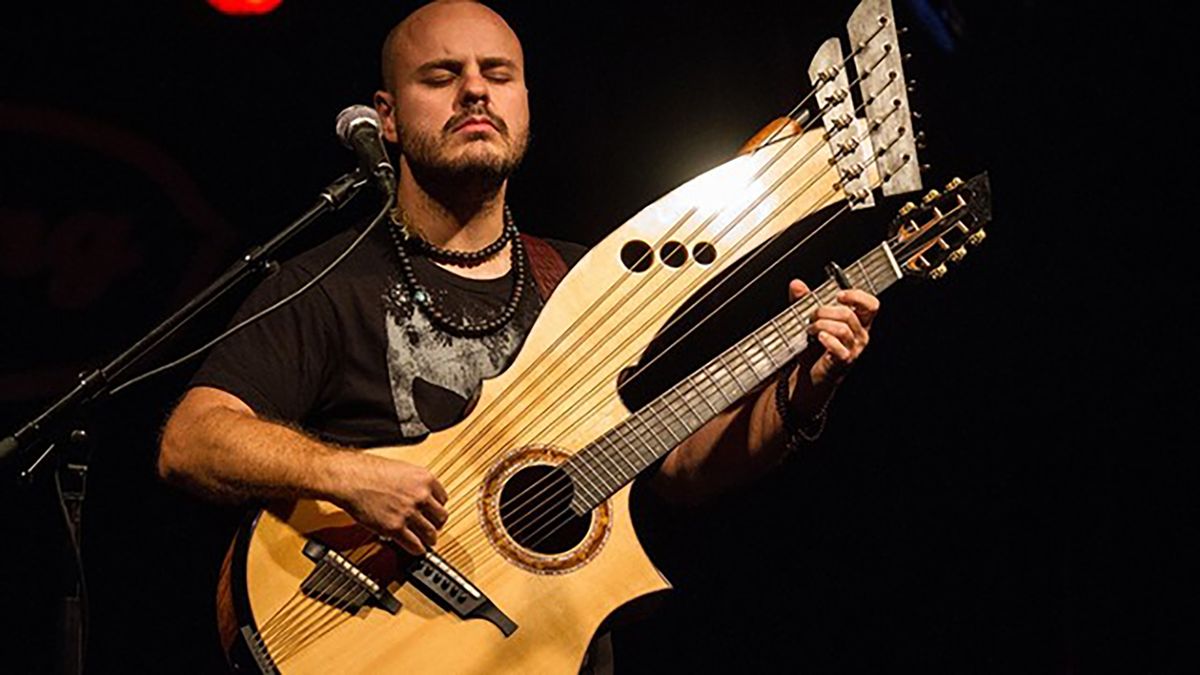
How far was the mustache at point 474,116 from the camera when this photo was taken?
260 centimetres

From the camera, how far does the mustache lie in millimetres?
2602

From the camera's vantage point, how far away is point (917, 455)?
3207 millimetres

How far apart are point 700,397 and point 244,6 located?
173cm

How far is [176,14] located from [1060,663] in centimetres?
287

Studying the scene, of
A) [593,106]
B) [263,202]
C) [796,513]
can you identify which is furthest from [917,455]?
[263,202]

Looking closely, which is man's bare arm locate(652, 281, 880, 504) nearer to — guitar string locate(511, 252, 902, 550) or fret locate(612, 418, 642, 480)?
fret locate(612, 418, 642, 480)

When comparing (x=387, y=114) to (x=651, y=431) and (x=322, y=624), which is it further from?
(x=322, y=624)

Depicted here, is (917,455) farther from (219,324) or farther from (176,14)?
(176,14)

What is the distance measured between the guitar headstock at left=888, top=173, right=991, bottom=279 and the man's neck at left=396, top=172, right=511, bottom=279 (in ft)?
2.79

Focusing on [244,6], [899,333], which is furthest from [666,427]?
[244,6]

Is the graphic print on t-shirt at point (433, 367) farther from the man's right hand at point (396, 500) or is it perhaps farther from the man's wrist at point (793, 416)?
the man's wrist at point (793, 416)

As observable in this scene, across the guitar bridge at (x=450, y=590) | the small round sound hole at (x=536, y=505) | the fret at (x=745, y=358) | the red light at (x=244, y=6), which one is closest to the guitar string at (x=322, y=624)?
the guitar bridge at (x=450, y=590)

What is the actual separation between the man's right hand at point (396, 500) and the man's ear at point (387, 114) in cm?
95

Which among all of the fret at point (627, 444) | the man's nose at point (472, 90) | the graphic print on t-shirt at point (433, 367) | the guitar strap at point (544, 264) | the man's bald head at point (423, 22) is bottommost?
the fret at point (627, 444)
